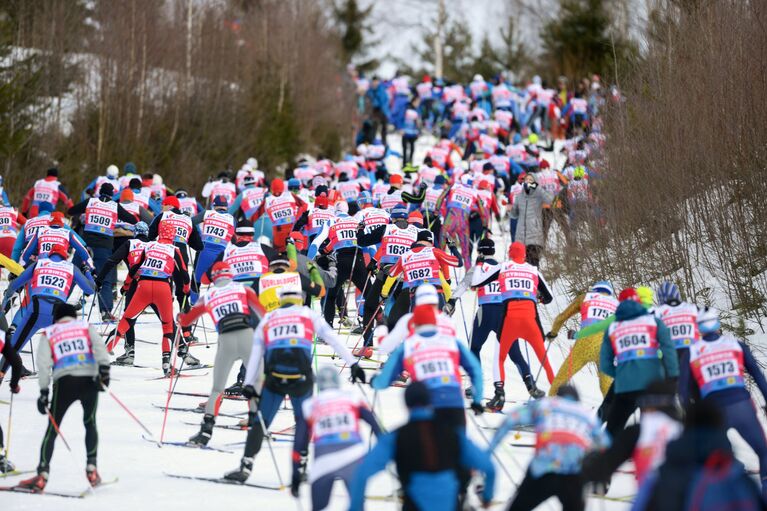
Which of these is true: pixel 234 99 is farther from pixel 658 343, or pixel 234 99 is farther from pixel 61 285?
pixel 658 343

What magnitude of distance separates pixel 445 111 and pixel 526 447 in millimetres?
30266

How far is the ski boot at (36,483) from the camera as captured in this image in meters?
10.3

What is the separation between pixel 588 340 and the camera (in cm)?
1275

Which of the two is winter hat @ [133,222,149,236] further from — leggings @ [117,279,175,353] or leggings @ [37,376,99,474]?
leggings @ [37,376,99,474]

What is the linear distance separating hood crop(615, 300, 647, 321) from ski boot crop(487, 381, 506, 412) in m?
3.32

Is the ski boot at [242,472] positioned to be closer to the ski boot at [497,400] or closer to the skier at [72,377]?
the skier at [72,377]

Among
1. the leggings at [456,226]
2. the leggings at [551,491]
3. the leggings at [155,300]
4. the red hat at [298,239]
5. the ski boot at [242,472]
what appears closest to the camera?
the leggings at [551,491]

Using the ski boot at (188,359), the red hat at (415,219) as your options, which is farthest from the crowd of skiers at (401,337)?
the red hat at (415,219)

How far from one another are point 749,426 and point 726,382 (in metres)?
0.42

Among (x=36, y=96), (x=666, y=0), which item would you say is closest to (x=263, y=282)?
(x=666, y=0)

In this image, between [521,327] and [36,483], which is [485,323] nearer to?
[521,327]

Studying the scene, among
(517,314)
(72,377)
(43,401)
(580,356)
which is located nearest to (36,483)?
(43,401)

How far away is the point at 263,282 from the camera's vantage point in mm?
12570

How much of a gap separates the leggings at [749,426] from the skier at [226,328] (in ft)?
15.7
